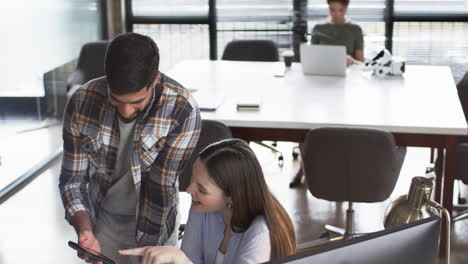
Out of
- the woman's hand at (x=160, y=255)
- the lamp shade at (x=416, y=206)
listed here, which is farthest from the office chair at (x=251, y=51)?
the lamp shade at (x=416, y=206)

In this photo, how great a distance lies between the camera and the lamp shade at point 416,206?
1606 millimetres

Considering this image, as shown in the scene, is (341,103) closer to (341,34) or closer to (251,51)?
(341,34)

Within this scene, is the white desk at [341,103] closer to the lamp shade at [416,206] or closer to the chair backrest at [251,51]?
the chair backrest at [251,51]

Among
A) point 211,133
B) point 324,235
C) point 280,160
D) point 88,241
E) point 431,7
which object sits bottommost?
point 324,235

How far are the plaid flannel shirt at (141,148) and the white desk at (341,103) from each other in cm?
147

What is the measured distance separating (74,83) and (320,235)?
2.35 meters

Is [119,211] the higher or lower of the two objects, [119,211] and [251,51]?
the lower

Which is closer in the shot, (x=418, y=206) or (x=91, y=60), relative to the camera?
(x=418, y=206)

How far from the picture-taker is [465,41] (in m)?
6.40

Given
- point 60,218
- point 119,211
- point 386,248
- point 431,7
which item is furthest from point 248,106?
point 431,7

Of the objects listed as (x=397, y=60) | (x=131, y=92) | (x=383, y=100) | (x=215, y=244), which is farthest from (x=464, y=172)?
(x=131, y=92)

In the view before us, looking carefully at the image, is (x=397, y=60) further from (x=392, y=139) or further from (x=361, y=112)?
(x=392, y=139)

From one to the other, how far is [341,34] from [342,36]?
0.02 m

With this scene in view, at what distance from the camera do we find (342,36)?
5340mm
